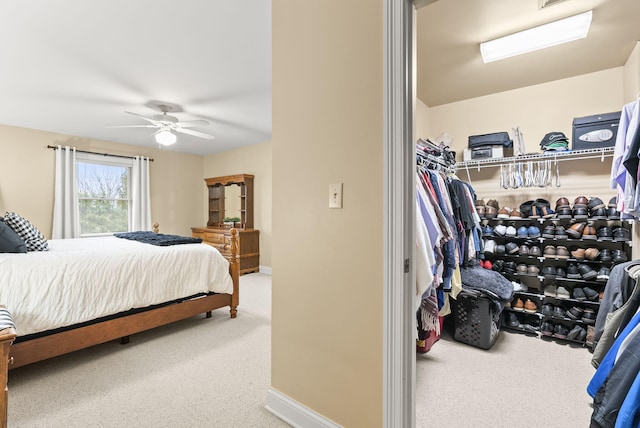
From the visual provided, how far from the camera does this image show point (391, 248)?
125 centimetres

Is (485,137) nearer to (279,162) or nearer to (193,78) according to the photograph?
(279,162)

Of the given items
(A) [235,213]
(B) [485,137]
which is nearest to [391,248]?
(B) [485,137]

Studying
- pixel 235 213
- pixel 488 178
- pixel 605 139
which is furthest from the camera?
pixel 235 213

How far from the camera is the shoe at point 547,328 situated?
8.86 feet

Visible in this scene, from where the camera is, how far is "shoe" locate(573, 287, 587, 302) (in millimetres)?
2580

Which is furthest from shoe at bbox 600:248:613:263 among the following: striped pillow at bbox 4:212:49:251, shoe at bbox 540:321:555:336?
striped pillow at bbox 4:212:49:251

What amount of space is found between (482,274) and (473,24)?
198 centimetres

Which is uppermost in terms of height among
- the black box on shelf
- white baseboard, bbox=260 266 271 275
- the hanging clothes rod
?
the black box on shelf

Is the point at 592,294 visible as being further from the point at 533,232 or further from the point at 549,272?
the point at 533,232

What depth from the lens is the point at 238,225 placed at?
18.6 ft

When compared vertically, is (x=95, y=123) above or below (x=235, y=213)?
above

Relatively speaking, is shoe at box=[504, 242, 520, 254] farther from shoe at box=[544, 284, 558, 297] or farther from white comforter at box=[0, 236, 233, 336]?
white comforter at box=[0, 236, 233, 336]

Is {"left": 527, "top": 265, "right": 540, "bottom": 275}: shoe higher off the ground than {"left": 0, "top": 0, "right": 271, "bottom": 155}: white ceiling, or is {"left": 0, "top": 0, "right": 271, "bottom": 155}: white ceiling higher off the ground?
{"left": 0, "top": 0, "right": 271, "bottom": 155}: white ceiling

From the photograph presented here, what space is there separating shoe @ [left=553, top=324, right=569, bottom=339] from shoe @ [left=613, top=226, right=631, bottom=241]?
0.87 metres
